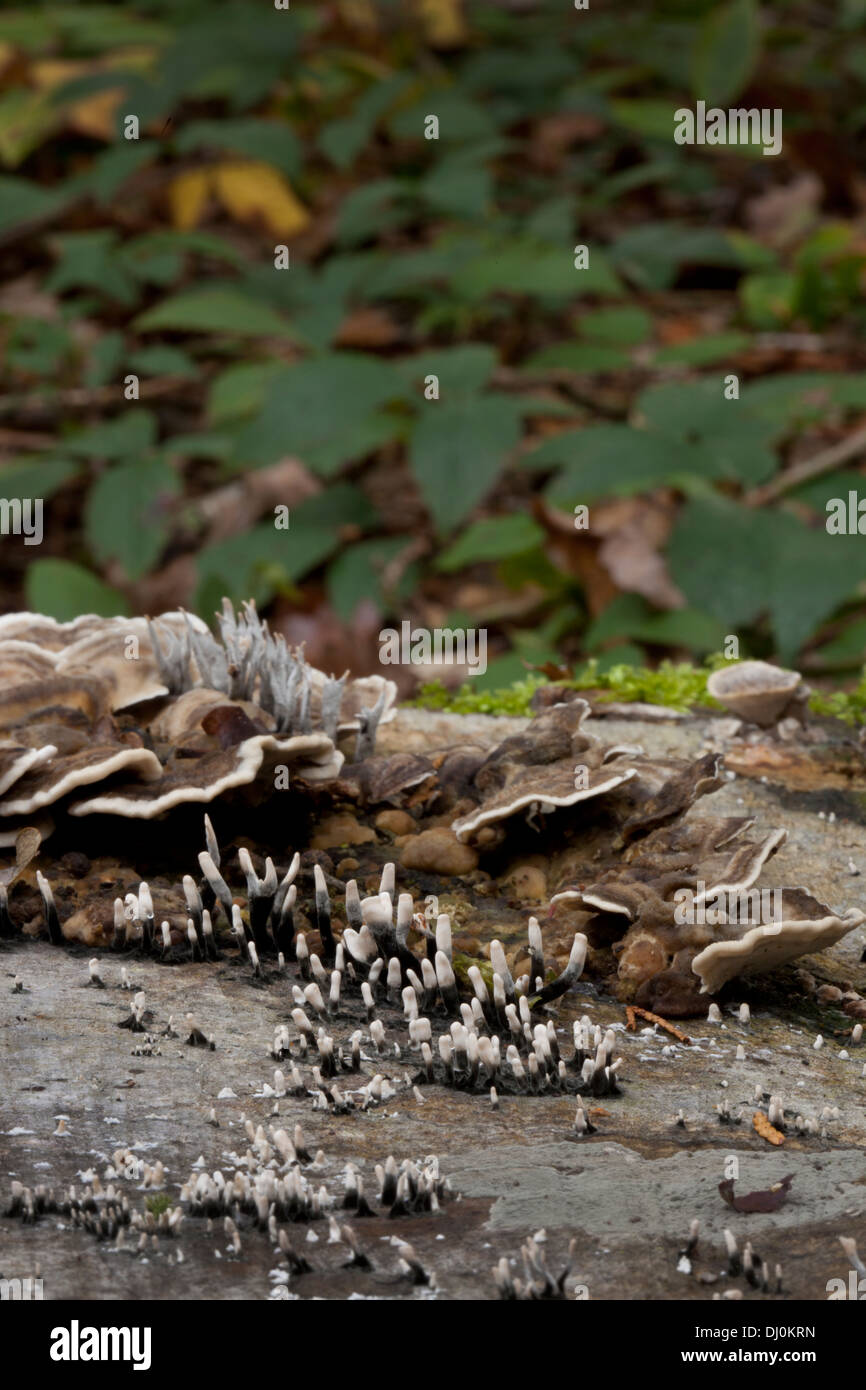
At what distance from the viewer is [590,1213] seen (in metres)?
2.68

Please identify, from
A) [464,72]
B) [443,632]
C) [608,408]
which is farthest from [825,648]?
[464,72]

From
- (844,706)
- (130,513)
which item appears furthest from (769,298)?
(844,706)

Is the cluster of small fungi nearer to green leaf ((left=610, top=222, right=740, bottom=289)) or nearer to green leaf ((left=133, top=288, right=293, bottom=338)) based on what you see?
green leaf ((left=133, top=288, right=293, bottom=338))

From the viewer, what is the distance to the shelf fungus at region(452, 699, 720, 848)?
3.92m

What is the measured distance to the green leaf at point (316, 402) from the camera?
333 inches

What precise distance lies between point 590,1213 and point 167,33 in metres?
13.6

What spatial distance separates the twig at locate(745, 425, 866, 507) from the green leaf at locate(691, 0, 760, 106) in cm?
407

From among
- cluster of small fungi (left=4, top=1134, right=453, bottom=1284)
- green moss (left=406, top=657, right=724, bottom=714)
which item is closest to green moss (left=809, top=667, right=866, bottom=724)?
green moss (left=406, top=657, right=724, bottom=714)

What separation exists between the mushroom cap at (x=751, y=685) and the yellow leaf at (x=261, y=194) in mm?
9377

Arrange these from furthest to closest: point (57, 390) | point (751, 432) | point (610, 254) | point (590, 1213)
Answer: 1. point (57, 390)
2. point (610, 254)
3. point (751, 432)
4. point (590, 1213)

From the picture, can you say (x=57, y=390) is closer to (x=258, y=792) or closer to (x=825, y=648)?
(x=825, y=648)

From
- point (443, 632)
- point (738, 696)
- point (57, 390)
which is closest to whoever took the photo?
point (738, 696)

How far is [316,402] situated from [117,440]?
1.72 meters

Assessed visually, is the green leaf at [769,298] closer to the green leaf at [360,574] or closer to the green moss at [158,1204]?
the green leaf at [360,574]
